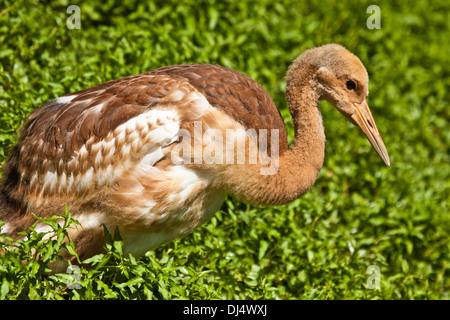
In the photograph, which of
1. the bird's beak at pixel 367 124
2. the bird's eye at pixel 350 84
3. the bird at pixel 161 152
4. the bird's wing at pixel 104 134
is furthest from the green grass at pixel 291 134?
the bird's eye at pixel 350 84

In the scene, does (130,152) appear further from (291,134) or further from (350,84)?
(291,134)

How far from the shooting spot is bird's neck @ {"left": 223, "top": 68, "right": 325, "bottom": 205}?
15.0 feet

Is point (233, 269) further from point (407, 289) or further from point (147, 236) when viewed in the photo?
point (407, 289)

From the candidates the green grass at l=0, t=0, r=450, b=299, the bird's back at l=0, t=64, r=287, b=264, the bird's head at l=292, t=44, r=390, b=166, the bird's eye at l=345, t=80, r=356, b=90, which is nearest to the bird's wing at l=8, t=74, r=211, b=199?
the bird's back at l=0, t=64, r=287, b=264

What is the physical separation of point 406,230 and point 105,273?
9.28 ft

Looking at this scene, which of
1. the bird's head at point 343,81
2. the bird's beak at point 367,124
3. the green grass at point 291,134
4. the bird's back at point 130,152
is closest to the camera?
the bird's back at point 130,152

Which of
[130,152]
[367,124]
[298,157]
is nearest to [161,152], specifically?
[130,152]

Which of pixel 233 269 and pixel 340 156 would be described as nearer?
pixel 233 269

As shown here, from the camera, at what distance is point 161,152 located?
14.2ft

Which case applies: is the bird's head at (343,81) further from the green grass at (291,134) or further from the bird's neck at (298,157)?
the green grass at (291,134)

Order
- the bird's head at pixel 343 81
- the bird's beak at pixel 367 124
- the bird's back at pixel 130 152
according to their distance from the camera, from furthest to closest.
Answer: the bird's beak at pixel 367 124, the bird's head at pixel 343 81, the bird's back at pixel 130 152

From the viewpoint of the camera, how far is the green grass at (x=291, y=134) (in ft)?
14.7
